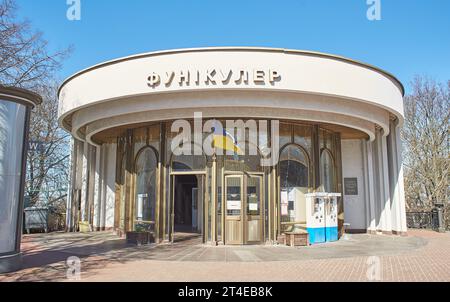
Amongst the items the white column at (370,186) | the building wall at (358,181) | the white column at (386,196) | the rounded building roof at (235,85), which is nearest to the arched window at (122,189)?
the rounded building roof at (235,85)

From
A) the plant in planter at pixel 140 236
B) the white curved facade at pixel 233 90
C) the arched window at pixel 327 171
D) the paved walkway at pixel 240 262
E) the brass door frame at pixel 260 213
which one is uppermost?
the white curved facade at pixel 233 90

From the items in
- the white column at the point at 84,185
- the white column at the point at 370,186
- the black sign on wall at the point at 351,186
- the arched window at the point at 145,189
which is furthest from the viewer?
the white column at the point at 84,185

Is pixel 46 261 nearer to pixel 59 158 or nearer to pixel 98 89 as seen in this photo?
pixel 98 89

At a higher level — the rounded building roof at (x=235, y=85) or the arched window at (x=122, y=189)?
the rounded building roof at (x=235, y=85)

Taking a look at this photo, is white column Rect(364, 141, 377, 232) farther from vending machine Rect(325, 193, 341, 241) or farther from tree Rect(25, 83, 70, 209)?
tree Rect(25, 83, 70, 209)

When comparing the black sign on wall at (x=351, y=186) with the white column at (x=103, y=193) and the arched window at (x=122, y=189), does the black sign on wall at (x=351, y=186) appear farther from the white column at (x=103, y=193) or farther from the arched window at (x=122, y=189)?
the white column at (x=103, y=193)

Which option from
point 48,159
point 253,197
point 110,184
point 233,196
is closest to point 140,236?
point 233,196

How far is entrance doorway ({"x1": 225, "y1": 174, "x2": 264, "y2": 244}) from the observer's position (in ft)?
40.6

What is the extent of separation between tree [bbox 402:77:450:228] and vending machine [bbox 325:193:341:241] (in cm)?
1611

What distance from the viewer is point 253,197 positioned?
41.5 ft

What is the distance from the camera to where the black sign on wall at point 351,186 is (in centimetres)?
1738

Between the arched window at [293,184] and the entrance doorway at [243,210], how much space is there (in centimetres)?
91

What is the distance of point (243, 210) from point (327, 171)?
4.34 metres
